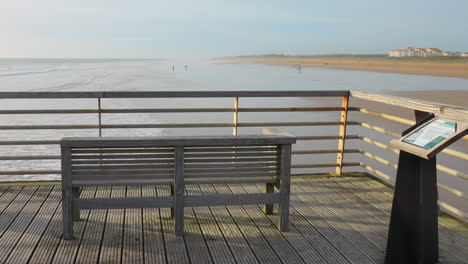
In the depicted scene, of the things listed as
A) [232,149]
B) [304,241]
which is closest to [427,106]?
[304,241]

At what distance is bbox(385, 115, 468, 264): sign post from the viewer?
2.92 m

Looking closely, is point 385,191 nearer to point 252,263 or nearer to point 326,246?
point 326,246

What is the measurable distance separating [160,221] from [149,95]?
1590mm

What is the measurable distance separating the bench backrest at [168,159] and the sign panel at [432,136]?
0.90 m

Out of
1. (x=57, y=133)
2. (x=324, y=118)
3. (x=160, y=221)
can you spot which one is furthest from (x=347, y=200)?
(x=324, y=118)

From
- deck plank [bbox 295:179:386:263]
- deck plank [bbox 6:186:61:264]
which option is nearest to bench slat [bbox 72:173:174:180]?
deck plank [bbox 6:186:61:264]

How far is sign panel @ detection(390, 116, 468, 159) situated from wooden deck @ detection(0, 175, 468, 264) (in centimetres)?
87

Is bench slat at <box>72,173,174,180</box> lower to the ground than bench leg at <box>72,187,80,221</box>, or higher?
higher

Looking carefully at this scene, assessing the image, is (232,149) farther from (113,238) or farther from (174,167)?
(113,238)

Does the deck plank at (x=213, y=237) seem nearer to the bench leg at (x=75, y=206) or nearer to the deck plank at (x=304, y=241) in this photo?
the deck plank at (x=304, y=241)

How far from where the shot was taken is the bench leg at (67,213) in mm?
3359

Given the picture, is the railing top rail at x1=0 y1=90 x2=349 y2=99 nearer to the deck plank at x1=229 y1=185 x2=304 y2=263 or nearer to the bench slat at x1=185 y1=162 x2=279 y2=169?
the deck plank at x1=229 y1=185 x2=304 y2=263

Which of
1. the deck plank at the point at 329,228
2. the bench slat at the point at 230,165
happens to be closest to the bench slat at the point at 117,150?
the bench slat at the point at 230,165

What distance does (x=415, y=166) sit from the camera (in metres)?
2.95
